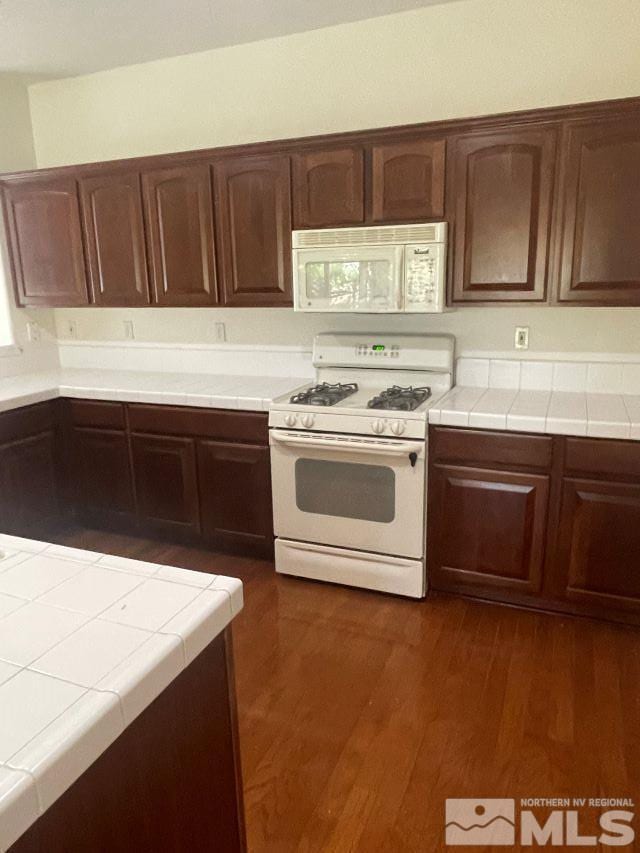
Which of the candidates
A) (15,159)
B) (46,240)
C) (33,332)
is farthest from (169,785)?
(15,159)

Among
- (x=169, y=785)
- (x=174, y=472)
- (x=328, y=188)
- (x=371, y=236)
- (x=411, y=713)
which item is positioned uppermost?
(x=328, y=188)

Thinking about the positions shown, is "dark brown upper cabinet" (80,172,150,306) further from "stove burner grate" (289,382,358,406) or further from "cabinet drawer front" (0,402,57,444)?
"stove burner grate" (289,382,358,406)

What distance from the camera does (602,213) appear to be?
94.3 inches

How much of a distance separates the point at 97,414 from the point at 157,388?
40cm

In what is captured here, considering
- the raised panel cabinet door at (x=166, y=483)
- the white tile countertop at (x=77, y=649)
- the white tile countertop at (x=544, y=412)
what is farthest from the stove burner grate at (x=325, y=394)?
the white tile countertop at (x=77, y=649)

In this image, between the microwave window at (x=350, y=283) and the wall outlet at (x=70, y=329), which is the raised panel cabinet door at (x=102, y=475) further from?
the microwave window at (x=350, y=283)

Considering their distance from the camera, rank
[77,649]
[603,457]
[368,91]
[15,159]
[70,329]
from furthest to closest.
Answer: [70,329]
[15,159]
[368,91]
[603,457]
[77,649]

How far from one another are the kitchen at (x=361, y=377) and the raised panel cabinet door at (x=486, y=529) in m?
0.01

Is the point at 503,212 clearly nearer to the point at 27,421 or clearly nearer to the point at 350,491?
the point at 350,491

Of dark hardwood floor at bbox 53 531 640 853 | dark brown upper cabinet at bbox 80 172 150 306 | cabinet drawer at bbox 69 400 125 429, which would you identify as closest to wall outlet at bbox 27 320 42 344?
dark brown upper cabinet at bbox 80 172 150 306

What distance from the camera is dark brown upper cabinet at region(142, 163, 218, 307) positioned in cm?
305

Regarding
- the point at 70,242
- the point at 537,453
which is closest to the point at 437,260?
the point at 537,453

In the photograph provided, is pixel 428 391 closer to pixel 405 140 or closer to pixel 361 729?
pixel 405 140

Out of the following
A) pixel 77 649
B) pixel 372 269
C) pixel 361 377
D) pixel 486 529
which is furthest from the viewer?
pixel 361 377
